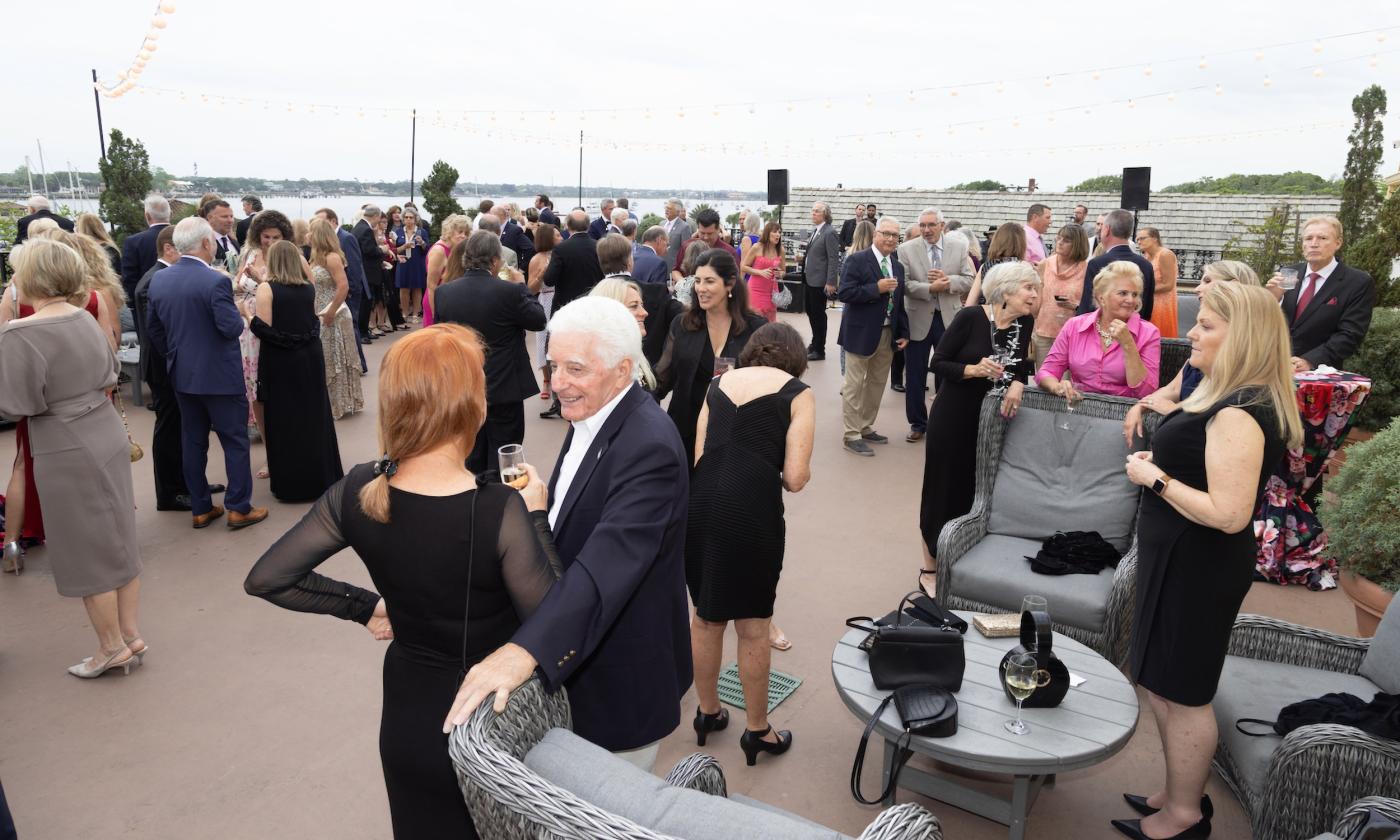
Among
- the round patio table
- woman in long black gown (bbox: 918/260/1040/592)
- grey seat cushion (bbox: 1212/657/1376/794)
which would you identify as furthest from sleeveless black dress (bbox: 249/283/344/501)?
grey seat cushion (bbox: 1212/657/1376/794)

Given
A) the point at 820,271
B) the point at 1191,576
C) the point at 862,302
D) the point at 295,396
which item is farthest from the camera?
the point at 820,271

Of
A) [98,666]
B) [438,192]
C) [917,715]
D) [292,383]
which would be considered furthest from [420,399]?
[438,192]

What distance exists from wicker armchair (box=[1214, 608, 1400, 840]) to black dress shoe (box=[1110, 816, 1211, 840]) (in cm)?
14

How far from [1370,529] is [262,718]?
169 inches

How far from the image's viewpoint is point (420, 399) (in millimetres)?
1711

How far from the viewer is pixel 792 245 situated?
1925 cm

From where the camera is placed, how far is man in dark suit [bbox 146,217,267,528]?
4648 millimetres

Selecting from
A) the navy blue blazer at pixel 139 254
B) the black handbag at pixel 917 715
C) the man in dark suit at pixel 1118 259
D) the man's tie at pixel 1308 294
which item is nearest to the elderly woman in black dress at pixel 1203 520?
the black handbag at pixel 917 715

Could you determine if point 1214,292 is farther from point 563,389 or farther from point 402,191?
point 402,191

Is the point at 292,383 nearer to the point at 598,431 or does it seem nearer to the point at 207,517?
the point at 207,517

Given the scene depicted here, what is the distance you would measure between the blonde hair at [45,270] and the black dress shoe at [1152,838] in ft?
13.6

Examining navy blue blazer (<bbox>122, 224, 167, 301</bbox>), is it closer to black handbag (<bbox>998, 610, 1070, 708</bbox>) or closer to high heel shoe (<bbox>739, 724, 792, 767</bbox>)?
high heel shoe (<bbox>739, 724, 792, 767</bbox>)

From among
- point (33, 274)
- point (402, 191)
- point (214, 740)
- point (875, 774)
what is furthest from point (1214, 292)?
point (402, 191)

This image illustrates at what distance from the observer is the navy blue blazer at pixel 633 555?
1801 millimetres
